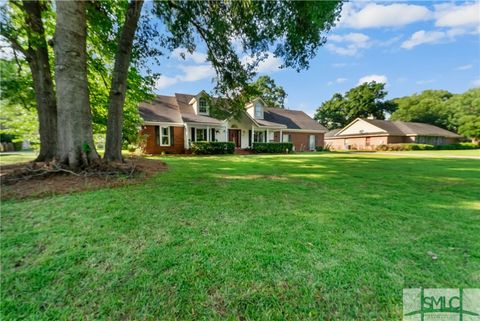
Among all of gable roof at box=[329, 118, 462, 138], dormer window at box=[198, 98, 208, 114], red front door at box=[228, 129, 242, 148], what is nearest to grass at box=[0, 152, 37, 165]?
dormer window at box=[198, 98, 208, 114]

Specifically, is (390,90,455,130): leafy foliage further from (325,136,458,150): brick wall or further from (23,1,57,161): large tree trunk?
(23,1,57,161): large tree trunk

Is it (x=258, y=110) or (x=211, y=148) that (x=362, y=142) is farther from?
(x=211, y=148)

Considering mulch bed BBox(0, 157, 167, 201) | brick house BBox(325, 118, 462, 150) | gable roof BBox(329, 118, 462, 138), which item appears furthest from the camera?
gable roof BBox(329, 118, 462, 138)

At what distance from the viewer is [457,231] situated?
2904 millimetres

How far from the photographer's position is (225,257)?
2.21m

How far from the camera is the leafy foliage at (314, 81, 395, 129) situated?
48.6 m

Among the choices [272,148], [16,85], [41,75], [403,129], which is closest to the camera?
[41,75]

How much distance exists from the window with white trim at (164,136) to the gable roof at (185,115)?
0.68 metres

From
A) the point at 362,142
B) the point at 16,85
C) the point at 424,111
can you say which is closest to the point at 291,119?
the point at 362,142

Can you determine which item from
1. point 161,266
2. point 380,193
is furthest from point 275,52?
point 161,266

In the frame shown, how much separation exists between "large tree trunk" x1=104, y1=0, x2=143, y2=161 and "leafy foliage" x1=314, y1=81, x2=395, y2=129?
174ft

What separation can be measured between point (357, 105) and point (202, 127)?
44030 millimetres

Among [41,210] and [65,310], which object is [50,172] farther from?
[65,310]

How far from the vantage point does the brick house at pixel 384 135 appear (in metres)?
34.3
